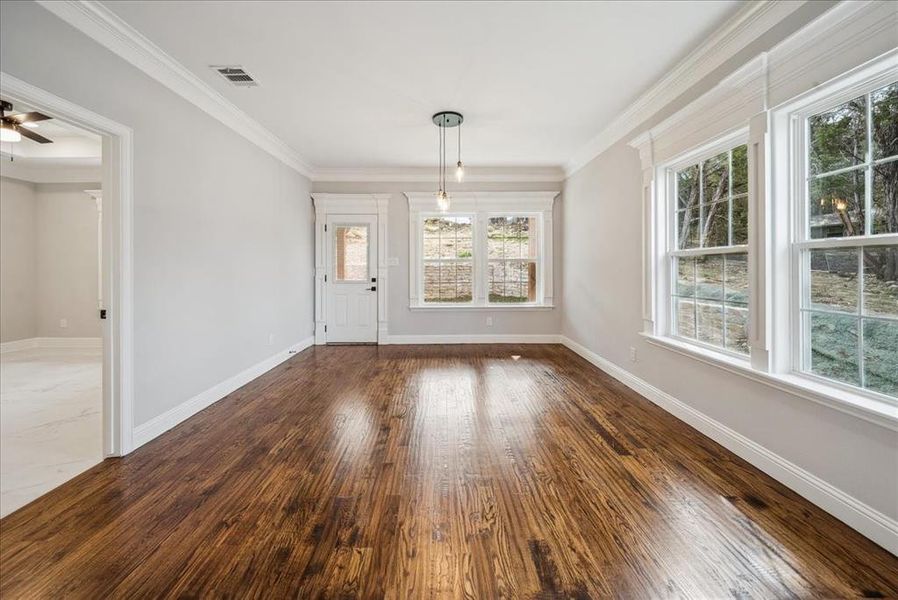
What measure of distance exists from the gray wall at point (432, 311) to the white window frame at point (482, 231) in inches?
3.4

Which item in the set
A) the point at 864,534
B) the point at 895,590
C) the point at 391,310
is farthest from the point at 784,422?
the point at 391,310

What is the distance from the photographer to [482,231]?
6.29 metres

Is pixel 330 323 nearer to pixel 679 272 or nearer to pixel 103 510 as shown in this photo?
pixel 103 510

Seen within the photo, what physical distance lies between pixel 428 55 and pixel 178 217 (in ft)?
7.49

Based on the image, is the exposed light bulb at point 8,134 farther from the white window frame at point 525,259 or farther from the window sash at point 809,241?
the window sash at point 809,241

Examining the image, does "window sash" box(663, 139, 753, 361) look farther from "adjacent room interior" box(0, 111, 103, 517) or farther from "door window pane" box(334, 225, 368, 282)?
"adjacent room interior" box(0, 111, 103, 517)

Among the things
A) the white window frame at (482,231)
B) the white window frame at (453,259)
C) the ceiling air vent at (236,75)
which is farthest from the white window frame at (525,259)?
the ceiling air vent at (236,75)

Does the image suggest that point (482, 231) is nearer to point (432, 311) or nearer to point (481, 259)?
point (481, 259)

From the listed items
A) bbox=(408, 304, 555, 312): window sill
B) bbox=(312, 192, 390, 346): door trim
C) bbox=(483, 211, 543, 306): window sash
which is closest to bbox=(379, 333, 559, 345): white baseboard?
bbox=(312, 192, 390, 346): door trim

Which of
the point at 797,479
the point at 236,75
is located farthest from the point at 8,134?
the point at 797,479

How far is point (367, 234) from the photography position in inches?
247

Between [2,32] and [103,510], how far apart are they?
2.35 m

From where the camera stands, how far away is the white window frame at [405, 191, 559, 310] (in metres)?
6.19

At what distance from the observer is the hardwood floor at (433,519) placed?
4.84ft
